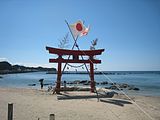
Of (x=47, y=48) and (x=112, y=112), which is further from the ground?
(x=47, y=48)

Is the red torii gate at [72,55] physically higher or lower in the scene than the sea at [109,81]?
higher

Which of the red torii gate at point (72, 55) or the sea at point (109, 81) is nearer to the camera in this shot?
the red torii gate at point (72, 55)

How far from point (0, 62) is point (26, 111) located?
122051 millimetres

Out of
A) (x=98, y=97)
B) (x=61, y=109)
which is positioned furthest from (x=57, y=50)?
(x=61, y=109)

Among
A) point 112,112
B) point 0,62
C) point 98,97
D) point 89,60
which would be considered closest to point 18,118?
point 112,112

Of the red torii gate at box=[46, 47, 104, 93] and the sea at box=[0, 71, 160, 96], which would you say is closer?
the red torii gate at box=[46, 47, 104, 93]

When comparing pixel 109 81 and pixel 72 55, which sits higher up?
pixel 72 55

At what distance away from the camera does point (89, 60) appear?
54.7 feet

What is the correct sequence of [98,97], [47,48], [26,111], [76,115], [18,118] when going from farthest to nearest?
[47,48] < [98,97] < [26,111] < [76,115] < [18,118]

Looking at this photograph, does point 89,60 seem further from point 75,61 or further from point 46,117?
point 46,117

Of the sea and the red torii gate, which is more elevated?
the red torii gate

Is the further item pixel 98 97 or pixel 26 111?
pixel 98 97

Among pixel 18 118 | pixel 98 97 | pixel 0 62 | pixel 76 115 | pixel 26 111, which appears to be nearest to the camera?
pixel 18 118

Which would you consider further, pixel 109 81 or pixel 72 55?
pixel 109 81
